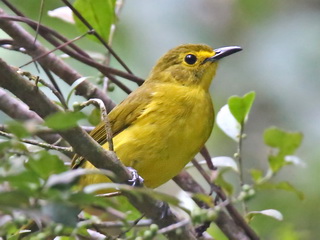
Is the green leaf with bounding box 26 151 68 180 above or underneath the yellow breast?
above

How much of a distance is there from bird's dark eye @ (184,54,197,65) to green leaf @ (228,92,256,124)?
927 mm

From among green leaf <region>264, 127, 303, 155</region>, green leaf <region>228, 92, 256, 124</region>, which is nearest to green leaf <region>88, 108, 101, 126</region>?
green leaf <region>228, 92, 256, 124</region>

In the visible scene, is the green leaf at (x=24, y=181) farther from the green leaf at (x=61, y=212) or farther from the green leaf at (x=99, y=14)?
the green leaf at (x=99, y=14)

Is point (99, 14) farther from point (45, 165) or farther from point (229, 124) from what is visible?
point (45, 165)

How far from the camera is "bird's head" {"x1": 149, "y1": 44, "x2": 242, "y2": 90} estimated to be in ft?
13.6

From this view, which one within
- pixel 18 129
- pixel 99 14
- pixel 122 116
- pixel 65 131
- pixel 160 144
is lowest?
pixel 160 144

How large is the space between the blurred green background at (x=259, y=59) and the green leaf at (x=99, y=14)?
4.01 ft

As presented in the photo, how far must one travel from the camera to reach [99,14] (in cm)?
375

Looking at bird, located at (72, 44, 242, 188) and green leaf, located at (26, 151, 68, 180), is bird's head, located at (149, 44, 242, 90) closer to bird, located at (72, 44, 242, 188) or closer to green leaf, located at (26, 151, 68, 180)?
bird, located at (72, 44, 242, 188)

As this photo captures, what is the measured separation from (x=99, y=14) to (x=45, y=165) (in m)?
2.05

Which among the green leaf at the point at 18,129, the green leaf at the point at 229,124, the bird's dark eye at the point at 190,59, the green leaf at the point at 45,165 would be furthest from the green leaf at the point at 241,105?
the green leaf at the point at 18,129

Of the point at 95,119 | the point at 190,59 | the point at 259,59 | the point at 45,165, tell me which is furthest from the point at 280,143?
the point at 259,59

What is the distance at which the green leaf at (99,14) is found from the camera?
370 cm

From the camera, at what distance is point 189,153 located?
11.4 feet
